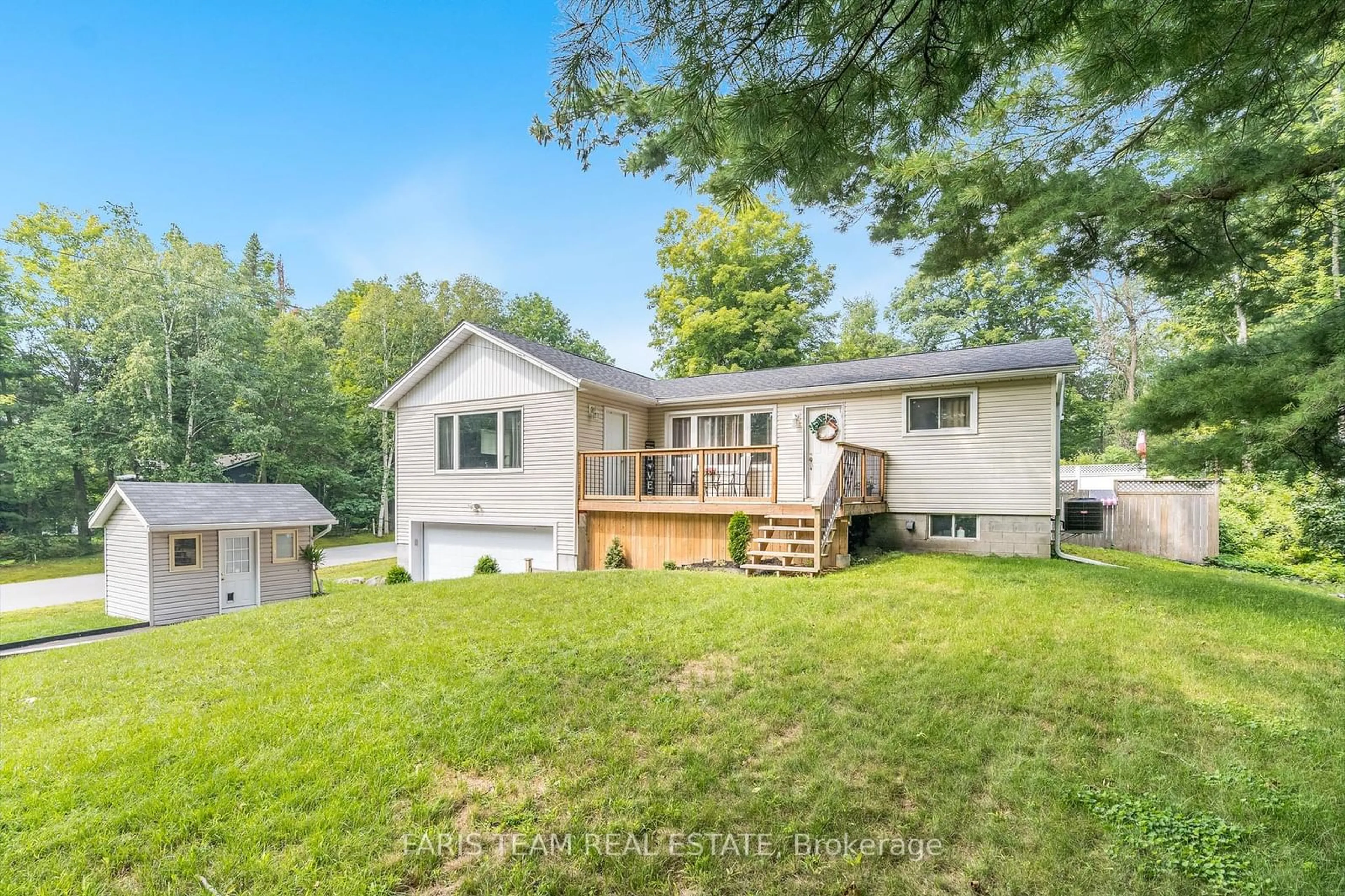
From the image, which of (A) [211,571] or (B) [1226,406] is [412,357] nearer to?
(A) [211,571]

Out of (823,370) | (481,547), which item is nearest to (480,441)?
(481,547)

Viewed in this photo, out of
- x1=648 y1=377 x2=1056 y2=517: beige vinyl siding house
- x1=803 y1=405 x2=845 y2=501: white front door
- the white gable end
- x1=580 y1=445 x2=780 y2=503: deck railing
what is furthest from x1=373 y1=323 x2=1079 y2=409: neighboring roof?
x1=580 y1=445 x2=780 y2=503: deck railing

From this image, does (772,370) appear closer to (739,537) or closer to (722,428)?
(722,428)

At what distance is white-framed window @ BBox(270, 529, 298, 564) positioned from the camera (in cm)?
1224

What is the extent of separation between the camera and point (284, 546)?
1245 centimetres

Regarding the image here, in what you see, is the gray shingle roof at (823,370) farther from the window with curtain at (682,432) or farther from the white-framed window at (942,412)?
the window with curtain at (682,432)

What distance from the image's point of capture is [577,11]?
2570 millimetres

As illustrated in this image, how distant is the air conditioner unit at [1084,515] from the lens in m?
13.2

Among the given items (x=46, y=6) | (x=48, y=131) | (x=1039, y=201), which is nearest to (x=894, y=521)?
(x=1039, y=201)

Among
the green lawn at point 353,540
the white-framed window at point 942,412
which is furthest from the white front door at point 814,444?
the green lawn at point 353,540

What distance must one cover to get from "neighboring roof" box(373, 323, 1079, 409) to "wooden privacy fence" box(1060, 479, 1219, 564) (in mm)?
3829

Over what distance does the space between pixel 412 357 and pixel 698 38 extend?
26899mm

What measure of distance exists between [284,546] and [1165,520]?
20.6m

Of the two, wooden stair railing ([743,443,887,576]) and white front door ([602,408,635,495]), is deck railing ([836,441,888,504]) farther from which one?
white front door ([602,408,635,495])
